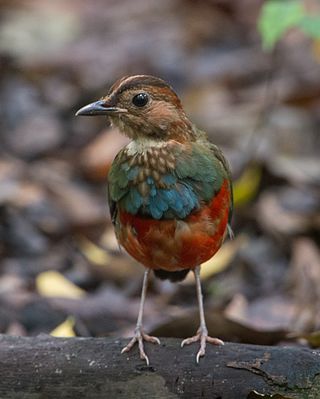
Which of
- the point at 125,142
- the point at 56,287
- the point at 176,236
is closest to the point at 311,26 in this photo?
the point at 125,142

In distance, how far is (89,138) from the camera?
1009cm

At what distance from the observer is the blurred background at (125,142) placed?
22.5 feet

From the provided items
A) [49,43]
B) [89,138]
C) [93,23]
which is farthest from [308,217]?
[93,23]

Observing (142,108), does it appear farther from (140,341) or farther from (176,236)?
(140,341)

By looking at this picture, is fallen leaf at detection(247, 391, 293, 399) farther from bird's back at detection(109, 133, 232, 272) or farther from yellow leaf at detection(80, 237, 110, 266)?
yellow leaf at detection(80, 237, 110, 266)

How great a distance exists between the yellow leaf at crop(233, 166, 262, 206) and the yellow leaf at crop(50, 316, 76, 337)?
210 centimetres

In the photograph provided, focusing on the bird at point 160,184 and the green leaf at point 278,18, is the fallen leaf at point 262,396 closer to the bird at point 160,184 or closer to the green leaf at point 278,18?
the bird at point 160,184

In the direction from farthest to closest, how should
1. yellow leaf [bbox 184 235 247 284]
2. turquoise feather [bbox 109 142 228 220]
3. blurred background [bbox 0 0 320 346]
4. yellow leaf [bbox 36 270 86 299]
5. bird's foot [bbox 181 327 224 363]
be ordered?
1. yellow leaf [bbox 184 235 247 284]
2. yellow leaf [bbox 36 270 86 299]
3. blurred background [bbox 0 0 320 346]
4. turquoise feather [bbox 109 142 228 220]
5. bird's foot [bbox 181 327 224 363]

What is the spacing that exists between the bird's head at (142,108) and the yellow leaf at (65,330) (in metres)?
1.60

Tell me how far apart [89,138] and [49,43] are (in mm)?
3197

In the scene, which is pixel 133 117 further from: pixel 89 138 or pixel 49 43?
pixel 49 43

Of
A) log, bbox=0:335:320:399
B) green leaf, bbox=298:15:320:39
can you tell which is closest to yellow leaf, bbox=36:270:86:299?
log, bbox=0:335:320:399

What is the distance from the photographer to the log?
4547mm

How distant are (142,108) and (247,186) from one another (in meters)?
3.25
